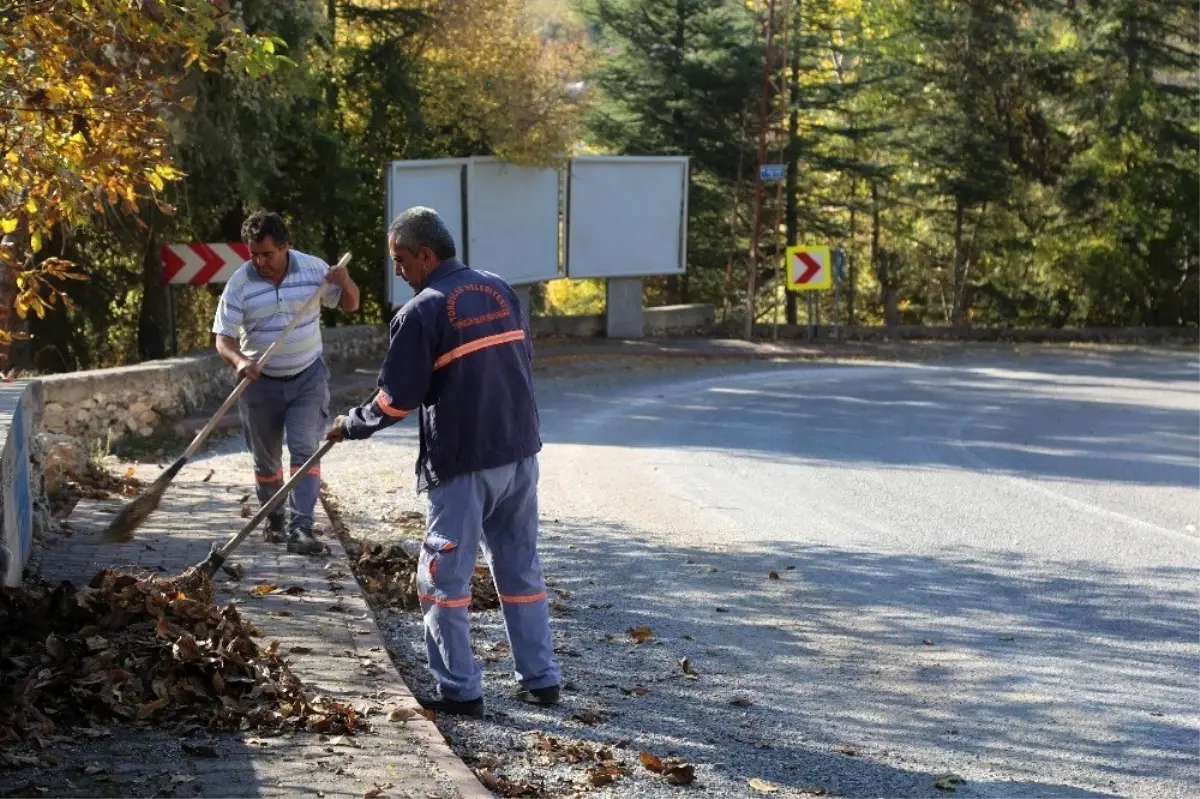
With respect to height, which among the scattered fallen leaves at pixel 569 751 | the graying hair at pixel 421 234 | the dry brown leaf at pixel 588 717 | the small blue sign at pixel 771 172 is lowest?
the dry brown leaf at pixel 588 717

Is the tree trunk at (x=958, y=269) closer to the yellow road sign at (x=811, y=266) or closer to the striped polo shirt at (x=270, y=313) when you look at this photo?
the yellow road sign at (x=811, y=266)

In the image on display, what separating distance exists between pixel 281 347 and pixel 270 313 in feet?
0.64

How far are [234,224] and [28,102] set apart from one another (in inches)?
565

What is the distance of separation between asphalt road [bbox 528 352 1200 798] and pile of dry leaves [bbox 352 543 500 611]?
0.68 meters

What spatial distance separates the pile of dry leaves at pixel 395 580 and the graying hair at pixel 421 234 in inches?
86.1

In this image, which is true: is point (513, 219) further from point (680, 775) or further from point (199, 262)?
point (680, 775)

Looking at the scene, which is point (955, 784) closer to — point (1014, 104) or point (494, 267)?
point (494, 267)

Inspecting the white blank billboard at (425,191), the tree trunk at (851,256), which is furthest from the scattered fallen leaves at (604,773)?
the tree trunk at (851,256)

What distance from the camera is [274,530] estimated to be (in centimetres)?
938

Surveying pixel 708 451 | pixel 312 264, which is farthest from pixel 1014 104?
pixel 312 264

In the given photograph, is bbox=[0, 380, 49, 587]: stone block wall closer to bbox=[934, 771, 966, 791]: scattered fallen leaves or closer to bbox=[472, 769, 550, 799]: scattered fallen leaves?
bbox=[472, 769, 550, 799]: scattered fallen leaves

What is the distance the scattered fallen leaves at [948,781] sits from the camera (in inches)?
213

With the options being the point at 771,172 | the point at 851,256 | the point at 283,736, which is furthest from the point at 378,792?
the point at 851,256

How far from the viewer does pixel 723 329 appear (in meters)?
28.5
